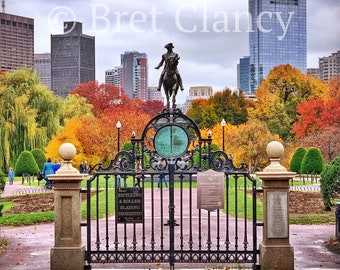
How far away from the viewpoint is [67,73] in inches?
6442

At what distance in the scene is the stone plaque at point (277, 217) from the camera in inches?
430

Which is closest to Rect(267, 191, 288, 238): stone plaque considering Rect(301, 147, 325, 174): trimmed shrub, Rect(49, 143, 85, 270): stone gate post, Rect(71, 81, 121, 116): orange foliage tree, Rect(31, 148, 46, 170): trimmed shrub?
Rect(49, 143, 85, 270): stone gate post

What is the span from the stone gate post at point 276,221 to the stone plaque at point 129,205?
2183 mm

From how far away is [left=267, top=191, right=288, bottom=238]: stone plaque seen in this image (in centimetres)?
1091

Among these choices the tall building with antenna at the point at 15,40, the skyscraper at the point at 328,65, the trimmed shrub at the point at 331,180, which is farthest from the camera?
the skyscraper at the point at 328,65

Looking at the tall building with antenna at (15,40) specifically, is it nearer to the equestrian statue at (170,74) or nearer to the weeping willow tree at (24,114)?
the weeping willow tree at (24,114)

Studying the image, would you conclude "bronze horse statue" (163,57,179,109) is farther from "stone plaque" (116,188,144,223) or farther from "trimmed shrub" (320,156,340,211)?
"trimmed shrub" (320,156,340,211)

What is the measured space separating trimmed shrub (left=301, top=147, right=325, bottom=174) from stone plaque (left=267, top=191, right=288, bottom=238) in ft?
97.8

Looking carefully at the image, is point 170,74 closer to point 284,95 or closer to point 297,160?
point 297,160

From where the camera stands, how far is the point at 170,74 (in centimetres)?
1309

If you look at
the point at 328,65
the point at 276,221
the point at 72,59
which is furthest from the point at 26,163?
the point at 328,65

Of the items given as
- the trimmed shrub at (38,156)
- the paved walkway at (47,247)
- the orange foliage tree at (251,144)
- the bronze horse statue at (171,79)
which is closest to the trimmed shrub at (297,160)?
the orange foliage tree at (251,144)

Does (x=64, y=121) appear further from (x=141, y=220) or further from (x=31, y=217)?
(x=141, y=220)

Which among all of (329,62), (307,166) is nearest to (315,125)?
(307,166)
